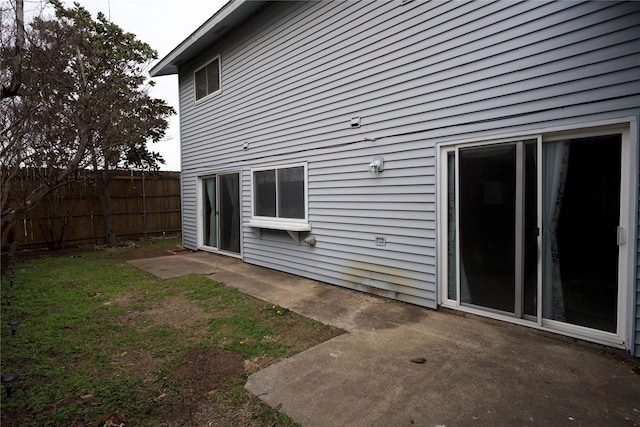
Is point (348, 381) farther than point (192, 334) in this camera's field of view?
No

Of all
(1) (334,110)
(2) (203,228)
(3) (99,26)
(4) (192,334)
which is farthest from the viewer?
(3) (99,26)

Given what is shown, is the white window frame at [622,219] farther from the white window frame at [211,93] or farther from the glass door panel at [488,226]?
the white window frame at [211,93]

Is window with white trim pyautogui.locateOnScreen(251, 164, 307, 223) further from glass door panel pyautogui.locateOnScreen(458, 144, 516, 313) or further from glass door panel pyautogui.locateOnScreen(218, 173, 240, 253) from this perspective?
glass door panel pyautogui.locateOnScreen(458, 144, 516, 313)

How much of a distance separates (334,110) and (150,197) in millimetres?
9113

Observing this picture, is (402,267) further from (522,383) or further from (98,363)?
(98,363)

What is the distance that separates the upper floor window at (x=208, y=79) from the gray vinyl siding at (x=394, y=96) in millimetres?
751

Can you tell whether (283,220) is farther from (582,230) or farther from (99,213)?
(99,213)

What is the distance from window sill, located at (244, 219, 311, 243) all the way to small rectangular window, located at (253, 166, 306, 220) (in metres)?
0.14

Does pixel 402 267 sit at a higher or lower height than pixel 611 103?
lower

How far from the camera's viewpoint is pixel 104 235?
10.8m

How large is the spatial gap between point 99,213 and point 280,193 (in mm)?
7458

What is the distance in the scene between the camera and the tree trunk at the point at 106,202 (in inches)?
390

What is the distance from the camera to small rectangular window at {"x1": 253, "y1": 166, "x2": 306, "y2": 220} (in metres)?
6.10

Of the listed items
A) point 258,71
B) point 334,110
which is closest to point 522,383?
point 334,110
